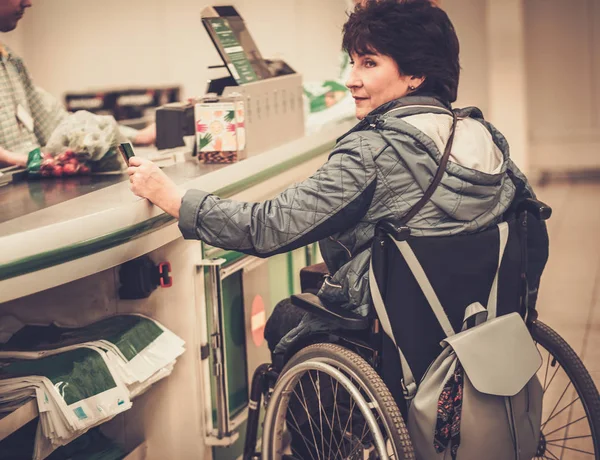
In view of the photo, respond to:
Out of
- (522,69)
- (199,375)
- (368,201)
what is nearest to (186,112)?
(199,375)

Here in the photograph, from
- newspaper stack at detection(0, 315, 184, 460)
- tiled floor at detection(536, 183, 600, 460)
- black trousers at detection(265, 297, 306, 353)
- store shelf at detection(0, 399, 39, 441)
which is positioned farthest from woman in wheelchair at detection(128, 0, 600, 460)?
tiled floor at detection(536, 183, 600, 460)

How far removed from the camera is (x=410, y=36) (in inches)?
76.9

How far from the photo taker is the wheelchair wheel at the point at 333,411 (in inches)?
68.9

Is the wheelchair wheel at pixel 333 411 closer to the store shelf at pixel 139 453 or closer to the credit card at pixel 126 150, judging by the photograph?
the store shelf at pixel 139 453

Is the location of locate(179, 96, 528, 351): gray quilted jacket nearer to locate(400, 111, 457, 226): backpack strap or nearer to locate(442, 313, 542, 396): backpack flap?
locate(400, 111, 457, 226): backpack strap

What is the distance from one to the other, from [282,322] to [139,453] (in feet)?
1.77

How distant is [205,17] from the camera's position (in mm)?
2836

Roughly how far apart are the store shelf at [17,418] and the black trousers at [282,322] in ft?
2.01

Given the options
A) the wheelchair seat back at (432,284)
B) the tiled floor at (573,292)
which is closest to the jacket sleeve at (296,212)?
the wheelchair seat back at (432,284)

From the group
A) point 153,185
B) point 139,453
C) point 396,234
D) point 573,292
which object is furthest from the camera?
point 573,292

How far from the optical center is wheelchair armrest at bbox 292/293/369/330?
1.87 metres

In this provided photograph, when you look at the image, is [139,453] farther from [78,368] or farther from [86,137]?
[86,137]

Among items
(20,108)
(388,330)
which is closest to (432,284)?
(388,330)

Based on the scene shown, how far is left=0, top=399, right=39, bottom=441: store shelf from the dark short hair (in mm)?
1073
